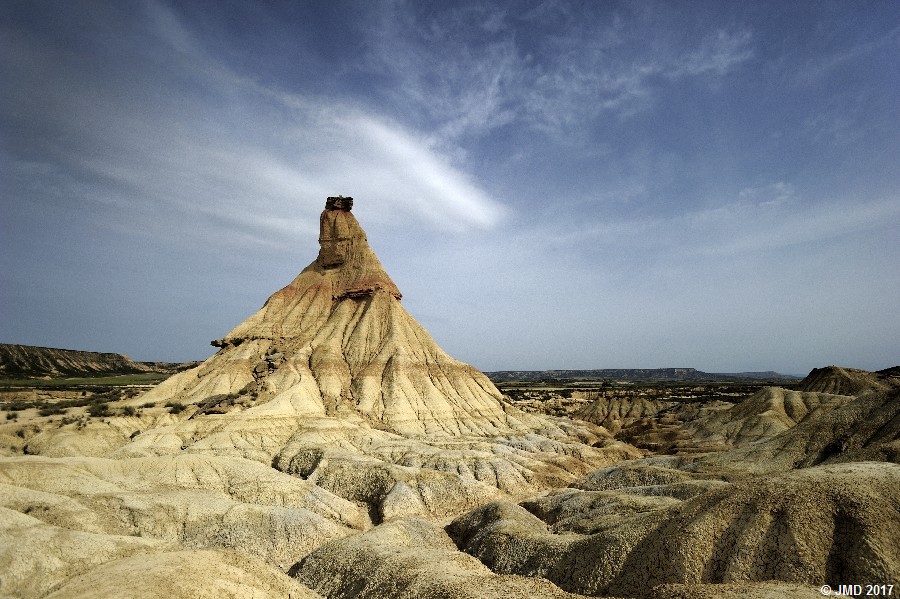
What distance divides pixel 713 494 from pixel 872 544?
19.6ft

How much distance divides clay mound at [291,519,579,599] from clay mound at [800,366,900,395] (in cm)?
9332


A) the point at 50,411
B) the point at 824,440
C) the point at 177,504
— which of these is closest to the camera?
the point at 177,504

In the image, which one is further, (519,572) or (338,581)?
(519,572)

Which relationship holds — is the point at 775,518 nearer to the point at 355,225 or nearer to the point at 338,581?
the point at 338,581

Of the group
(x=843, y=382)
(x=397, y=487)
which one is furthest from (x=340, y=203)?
(x=843, y=382)

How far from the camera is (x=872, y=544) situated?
15125 mm

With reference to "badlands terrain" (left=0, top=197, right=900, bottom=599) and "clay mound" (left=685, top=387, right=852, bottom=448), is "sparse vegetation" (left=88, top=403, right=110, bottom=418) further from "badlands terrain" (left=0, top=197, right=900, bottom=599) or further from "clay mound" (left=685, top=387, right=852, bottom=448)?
"clay mound" (left=685, top=387, right=852, bottom=448)

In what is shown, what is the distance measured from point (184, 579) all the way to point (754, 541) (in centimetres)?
1984

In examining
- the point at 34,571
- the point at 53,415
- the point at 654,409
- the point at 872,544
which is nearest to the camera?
the point at 872,544

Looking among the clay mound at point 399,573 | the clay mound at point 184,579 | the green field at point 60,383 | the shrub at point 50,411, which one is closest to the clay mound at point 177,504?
the clay mound at point 399,573

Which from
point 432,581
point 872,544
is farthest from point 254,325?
point 872,544

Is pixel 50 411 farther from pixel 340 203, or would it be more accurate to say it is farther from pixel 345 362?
pixel 340 203

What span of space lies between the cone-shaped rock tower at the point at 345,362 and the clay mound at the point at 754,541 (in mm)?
35824

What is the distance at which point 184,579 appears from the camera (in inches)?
535
